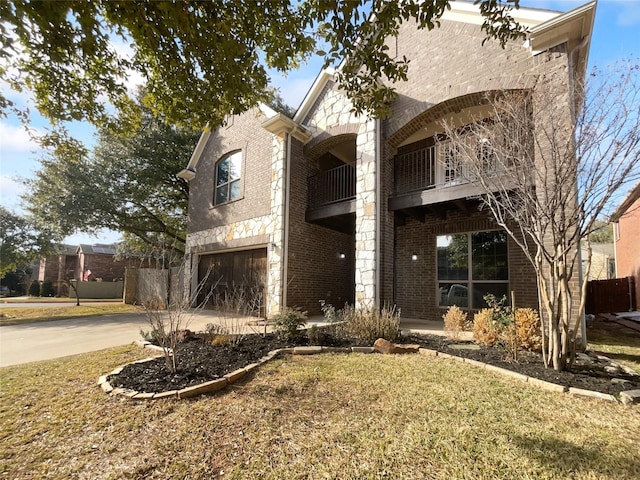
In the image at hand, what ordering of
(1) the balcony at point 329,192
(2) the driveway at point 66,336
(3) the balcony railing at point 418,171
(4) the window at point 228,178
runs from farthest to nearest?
1. (4) the window at point 228,178
2. (1) the balcony at point 329,192
3. (3) the balcony railing at point 418,171
4. (2) the driveway at point 66,336

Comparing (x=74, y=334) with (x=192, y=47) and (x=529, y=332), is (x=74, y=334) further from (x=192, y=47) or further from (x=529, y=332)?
(x=529, y=332)

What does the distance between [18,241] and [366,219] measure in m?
15.8

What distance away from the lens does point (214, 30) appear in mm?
3580

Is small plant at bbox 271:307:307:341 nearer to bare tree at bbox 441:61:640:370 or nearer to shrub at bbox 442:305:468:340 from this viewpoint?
shrub at bbox 442:305:468:340

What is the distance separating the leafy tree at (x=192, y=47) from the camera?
313cm

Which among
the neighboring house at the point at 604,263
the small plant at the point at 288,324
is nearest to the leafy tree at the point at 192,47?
the small plant at the point at 288,324

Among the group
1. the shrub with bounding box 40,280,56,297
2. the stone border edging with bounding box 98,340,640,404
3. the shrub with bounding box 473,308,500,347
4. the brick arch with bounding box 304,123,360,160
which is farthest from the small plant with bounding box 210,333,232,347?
the shrub with bounding box 40,280,56,297

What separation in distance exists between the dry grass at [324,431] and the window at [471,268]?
494cm

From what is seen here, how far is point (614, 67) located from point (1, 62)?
8.71 metres

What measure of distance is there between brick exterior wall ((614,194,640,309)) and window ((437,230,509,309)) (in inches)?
274

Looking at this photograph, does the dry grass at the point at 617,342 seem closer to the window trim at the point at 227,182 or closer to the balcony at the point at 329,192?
the balcony at the point at 329,192

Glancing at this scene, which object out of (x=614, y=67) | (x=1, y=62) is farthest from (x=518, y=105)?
(x=1, y=62)

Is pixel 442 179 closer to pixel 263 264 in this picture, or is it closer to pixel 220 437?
pixel 263 264

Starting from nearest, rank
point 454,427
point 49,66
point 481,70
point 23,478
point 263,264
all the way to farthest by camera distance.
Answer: point 23,478, point 454,427, point 49,66, point 481,70, point 263,264
